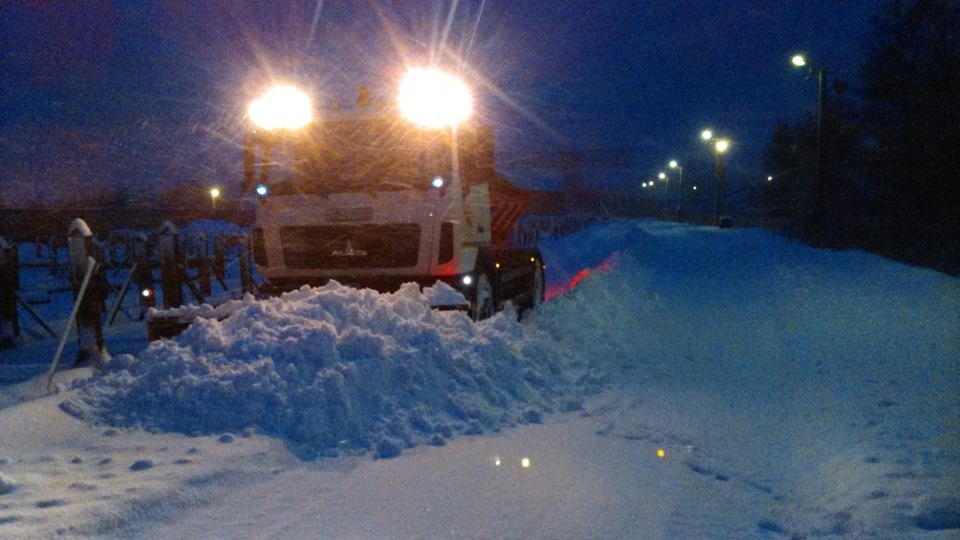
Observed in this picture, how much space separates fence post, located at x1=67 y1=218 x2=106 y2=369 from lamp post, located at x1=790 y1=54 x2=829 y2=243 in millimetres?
22649

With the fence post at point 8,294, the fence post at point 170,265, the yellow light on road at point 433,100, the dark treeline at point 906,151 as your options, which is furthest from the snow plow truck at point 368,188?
the dark treeline at point 906,151

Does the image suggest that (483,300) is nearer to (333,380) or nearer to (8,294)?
(333,380)

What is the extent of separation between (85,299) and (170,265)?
3148mm

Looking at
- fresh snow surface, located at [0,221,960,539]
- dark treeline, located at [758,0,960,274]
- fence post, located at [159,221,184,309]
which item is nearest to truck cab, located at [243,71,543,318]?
fresh snow surface, located at [0,221,960,539]

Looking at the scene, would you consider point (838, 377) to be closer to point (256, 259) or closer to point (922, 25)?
point (256, 259)

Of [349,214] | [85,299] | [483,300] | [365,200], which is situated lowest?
[483,300]

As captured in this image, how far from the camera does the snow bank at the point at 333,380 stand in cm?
503

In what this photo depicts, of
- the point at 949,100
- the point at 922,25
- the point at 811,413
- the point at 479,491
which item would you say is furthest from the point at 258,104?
the point at 922,25

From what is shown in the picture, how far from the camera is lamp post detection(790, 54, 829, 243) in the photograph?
79.1 ft

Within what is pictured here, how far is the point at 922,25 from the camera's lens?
28578mm

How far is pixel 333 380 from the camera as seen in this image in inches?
207

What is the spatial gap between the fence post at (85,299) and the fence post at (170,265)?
8.43 ft

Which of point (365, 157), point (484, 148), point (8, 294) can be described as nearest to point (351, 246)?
point (365, 157)

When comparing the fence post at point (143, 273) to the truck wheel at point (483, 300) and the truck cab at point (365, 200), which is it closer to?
the truck cab at point (365, 200)
